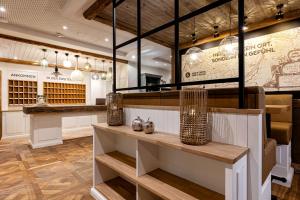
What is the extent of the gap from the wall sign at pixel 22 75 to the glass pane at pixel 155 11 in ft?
15.0

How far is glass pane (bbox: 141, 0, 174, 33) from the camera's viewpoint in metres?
2.79

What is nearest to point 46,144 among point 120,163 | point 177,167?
point 120,163

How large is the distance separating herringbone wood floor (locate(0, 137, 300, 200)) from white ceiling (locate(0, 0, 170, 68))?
105 inches

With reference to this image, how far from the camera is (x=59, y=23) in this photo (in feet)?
11.2

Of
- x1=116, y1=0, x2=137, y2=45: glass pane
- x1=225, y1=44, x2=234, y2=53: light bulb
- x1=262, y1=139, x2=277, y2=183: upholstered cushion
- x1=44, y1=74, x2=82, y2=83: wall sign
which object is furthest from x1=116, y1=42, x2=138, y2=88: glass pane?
x1=262, y1=139, x2=277, y2=183: upholstered cushion

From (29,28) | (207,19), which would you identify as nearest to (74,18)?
(29,28)

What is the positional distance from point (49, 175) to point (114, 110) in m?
1.60

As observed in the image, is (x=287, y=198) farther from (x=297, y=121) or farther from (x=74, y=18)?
(x=74, y=18)

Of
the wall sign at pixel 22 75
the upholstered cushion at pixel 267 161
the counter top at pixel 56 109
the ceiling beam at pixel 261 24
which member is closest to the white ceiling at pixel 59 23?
the ceiling beam at pixel 261 24

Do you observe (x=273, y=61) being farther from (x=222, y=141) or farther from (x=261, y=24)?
(x=222, y=141)

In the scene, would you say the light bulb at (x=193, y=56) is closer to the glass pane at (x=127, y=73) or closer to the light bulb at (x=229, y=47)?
the light bulb at (x=229, y=47)

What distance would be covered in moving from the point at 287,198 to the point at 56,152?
13.1 ft

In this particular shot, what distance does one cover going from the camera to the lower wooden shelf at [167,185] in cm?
108

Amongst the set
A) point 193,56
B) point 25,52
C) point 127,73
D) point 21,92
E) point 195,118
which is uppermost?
point 25,52
